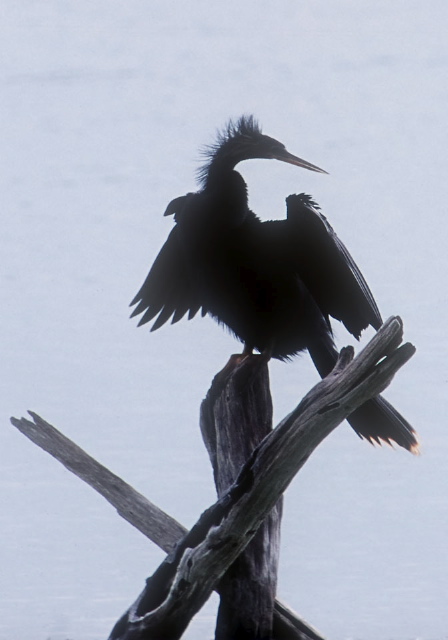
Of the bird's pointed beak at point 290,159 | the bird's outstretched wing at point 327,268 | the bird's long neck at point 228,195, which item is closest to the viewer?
the bird's outstretched wing at point 327,268

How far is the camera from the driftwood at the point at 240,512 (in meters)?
3.03

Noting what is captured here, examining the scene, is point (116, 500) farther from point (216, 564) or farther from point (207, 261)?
point (207, 261)

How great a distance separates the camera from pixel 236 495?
315 cm

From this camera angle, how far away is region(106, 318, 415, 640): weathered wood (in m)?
3.04

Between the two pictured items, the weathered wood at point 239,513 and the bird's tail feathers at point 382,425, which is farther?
the bird's tail feathers at point 382,425

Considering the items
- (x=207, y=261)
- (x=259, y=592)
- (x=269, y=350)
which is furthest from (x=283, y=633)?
(x=207, y=261)

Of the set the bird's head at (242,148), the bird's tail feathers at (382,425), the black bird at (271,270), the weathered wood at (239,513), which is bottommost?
the weathered wood at (239,513)

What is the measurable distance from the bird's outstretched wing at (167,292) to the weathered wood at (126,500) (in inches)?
30.3

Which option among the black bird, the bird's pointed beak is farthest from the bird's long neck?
the bird's pointed beak

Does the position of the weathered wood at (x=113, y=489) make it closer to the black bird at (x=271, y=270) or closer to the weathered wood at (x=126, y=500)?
the weathered wood at (x=126, y=500)

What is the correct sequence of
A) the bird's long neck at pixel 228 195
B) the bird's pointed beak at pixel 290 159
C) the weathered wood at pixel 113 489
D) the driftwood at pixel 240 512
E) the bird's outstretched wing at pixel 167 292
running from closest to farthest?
the driftwood at pixel 240 512 < the weathered wood at pixel 113 489 < the bird's long neck at pixel 228 195 < the bird's pointed beak at pixel 290 159 < the bird's outstretched wing at pixel 167 292

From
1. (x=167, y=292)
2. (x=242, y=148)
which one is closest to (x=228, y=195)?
(x=242, y=148)

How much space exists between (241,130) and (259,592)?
168cm

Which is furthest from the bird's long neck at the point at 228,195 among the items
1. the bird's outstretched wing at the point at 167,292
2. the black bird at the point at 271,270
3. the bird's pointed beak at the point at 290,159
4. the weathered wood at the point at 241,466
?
the weathered wood at the point at 241,466
